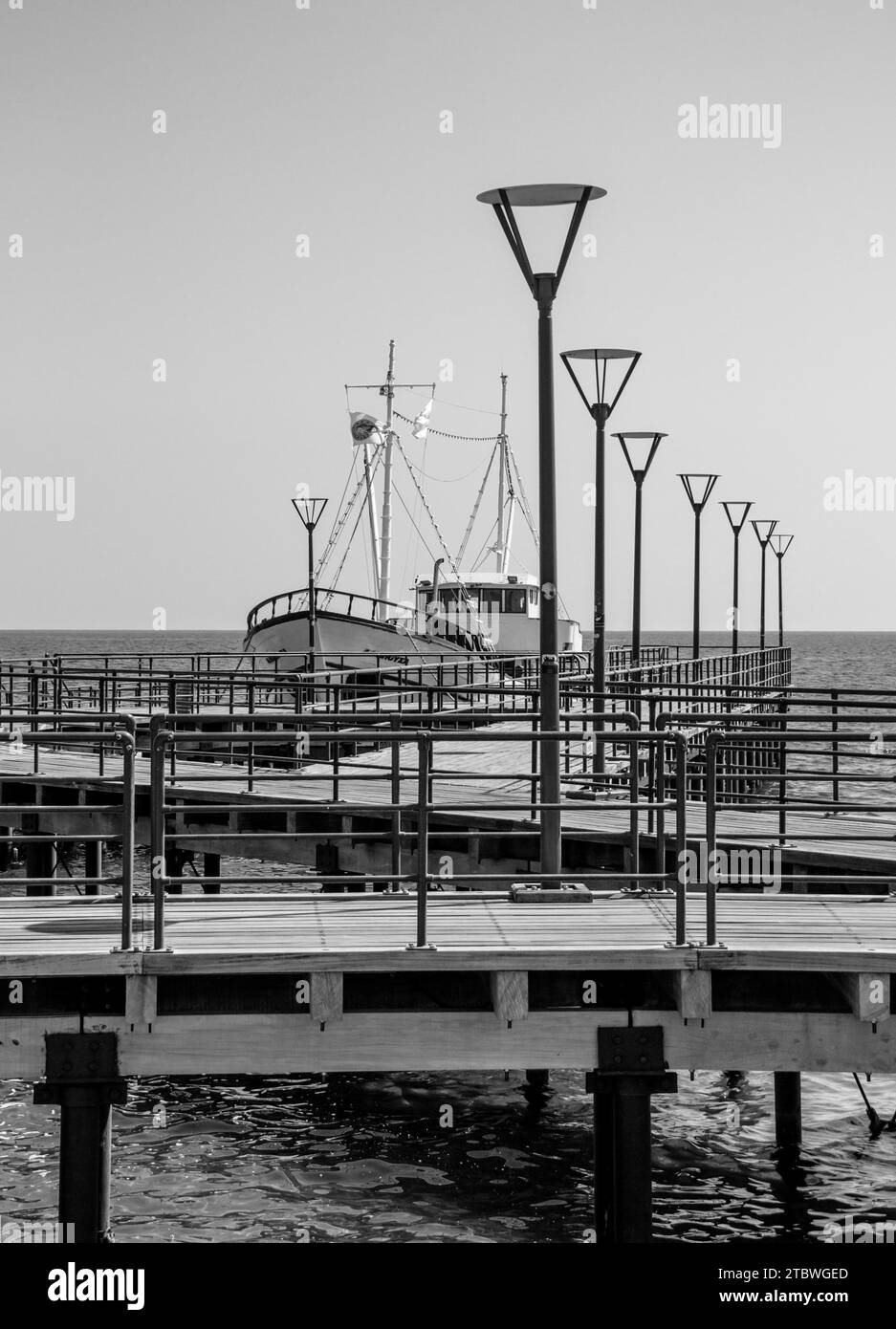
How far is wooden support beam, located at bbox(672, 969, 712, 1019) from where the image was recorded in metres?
8.38

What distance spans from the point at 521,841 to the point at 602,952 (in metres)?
5.54

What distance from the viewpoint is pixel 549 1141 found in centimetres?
1300

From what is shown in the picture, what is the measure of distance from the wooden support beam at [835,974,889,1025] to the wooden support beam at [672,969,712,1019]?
29.6 inches

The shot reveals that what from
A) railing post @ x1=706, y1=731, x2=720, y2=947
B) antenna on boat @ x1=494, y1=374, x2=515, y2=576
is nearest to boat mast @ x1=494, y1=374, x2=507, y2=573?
antenna on boat @ x1=494, y1=374, x2=515, y2=576

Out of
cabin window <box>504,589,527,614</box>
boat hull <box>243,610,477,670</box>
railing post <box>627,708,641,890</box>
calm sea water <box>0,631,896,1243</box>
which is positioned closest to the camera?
railing post <box>627,708,641,890</box>

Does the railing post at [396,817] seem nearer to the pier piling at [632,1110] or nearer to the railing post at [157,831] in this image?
the railing post at [157,831]

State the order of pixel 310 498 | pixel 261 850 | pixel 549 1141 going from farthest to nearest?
pixel 310 498
pixel 261 850
pixel 549 1141

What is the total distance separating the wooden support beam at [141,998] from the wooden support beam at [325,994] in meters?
0.82

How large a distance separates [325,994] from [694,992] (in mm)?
1924

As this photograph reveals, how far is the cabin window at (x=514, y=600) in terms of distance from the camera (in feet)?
153

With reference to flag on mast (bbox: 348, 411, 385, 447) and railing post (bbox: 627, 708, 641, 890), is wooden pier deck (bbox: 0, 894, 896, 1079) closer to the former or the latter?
railing post (bbox: 627, 708, 641, 890)
